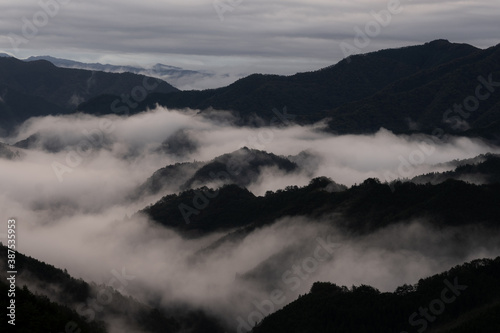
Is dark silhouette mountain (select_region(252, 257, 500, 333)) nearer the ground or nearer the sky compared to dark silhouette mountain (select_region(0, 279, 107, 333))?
nearer the ground

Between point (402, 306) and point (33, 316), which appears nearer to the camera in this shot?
point (33, 316)

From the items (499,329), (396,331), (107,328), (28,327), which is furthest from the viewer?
(107,328)

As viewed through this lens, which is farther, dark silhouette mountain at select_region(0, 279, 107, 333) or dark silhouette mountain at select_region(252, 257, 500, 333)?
dark silhouette mountain at select_region(252, 257, 500, 333)

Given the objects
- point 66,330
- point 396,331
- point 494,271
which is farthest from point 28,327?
point 494,271

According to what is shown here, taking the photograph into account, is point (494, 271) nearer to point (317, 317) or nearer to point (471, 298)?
point (471, 298)

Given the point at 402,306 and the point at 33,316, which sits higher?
the point at 33,316

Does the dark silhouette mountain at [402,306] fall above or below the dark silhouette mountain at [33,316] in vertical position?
below

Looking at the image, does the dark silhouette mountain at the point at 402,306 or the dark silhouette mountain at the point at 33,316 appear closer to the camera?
the dark silhouette mountain at the point at 33,316

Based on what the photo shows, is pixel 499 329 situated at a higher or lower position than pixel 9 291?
lower
